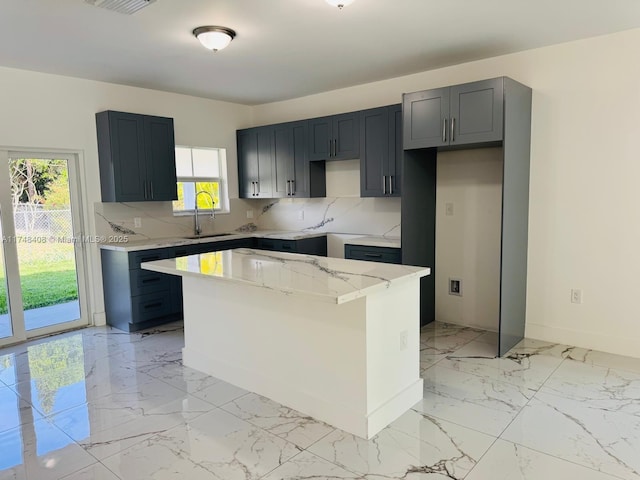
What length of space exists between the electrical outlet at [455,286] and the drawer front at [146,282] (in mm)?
2939

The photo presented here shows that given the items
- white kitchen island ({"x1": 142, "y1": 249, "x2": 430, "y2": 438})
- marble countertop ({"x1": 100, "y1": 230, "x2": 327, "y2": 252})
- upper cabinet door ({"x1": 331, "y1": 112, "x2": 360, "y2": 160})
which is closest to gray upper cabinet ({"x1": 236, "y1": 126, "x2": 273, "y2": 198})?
marble countertop ({"x1": 100, "y1": 230, "x2": 327, "y2": 252})

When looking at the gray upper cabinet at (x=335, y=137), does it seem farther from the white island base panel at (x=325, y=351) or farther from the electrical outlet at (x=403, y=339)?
the electrical outlet at (x=403, y=339)

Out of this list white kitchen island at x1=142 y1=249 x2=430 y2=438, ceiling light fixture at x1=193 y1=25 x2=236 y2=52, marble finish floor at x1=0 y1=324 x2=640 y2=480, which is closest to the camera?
marble finish floor at x1=0 y1=324 x2=640 y2=480

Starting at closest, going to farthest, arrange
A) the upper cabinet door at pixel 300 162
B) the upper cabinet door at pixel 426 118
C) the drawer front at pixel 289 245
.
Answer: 1. the upper cabinet door at pixel 426 118
2. the drawer front at pixel 289 245
3. the upper cabinet door at pixel 300 162

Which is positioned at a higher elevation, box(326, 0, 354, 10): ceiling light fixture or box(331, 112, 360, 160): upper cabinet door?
box(326, 0, 354, 10): ceiling light fixture

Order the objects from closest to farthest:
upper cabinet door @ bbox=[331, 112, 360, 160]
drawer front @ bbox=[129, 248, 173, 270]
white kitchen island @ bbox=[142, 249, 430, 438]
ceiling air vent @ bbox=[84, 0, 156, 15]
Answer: white kitchen island @ bbox=[142, 249, 430, 438] < ceiling air vent @ bbox=[84, 0, 156, 15] < drawer front @ bbox=[129, 248, 173, 270] < upper cabinet door @ bbox=[331, 112, 360, 160]

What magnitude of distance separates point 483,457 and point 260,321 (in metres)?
1.53

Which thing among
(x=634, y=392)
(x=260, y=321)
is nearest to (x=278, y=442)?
(x=260, y=321)

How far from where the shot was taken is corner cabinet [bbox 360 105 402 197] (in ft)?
14.4

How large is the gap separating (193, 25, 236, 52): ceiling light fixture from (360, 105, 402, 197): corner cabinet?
5.74 ft

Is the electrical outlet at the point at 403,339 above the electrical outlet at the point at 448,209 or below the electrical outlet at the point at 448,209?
below

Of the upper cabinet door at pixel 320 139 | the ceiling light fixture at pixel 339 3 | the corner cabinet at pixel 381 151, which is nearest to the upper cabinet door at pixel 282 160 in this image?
the upper cabinet door at pixel 320 139

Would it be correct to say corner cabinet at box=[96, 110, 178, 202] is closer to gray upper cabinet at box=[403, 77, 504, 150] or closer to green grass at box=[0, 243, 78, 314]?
green grass at box=[0, 243, 78, 314]

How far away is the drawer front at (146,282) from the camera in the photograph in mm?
4484
